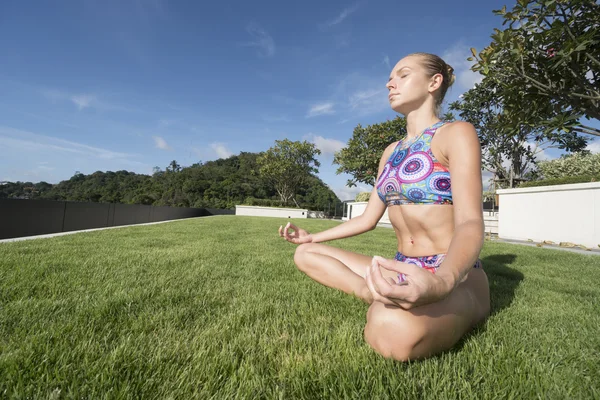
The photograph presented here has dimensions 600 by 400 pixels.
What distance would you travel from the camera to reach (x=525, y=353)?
144 centimetres

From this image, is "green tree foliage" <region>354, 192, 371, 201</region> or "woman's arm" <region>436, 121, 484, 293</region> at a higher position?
"green tree foliage" <region>354, 192, 371, 201</region>

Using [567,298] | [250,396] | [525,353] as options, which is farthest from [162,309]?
[567,298]

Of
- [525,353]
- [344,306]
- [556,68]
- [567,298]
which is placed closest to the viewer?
[525,353]

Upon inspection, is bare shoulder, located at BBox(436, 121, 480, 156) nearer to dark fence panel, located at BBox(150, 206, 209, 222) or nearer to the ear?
the ear

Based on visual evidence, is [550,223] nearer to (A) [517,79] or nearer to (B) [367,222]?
(A) [517,79]

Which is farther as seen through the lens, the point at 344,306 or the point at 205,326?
the point at 344,306

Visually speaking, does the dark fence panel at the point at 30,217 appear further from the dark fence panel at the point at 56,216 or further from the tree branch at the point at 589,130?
the tree branch at the point at 589,130

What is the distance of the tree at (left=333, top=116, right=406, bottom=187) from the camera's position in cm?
2292

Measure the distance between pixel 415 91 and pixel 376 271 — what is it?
4.29 ft

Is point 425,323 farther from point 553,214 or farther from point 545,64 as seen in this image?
point 553,214

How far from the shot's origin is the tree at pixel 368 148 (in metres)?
22.9

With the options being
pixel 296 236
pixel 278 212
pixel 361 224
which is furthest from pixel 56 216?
pixel 278 212

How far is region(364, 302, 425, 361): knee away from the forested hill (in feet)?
156

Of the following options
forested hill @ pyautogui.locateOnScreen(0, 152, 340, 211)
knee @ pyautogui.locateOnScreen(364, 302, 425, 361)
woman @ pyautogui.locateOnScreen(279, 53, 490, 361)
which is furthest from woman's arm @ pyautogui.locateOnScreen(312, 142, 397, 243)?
forested hill @ pyautogui.locateOnScreen(0, 152, 340, 211)
